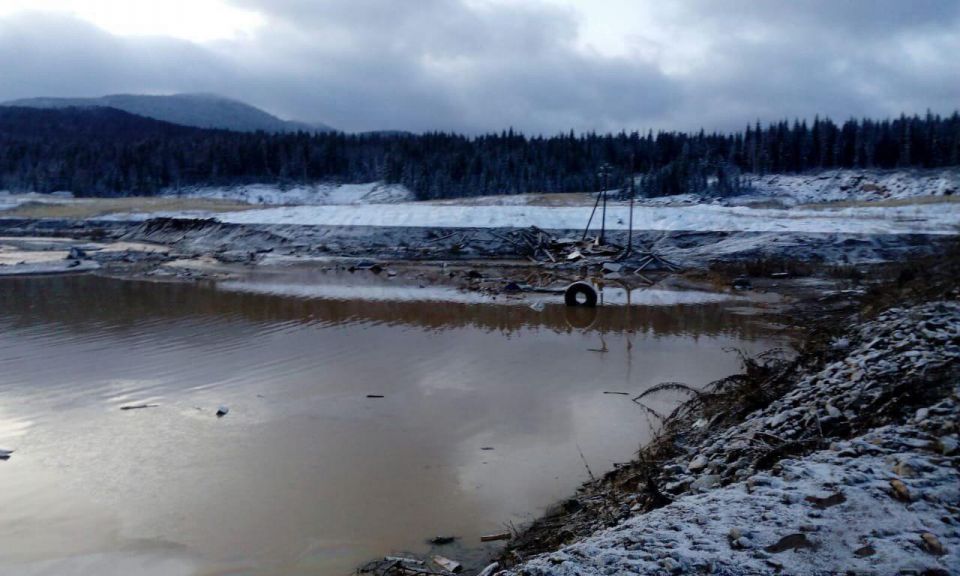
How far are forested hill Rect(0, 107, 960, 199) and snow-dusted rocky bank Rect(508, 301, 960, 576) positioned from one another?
65.7 metres

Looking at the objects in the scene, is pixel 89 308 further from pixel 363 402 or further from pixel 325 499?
pixel 325 499

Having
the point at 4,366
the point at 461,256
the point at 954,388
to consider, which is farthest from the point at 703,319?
the point at 461,256

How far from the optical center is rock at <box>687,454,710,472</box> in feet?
23.4

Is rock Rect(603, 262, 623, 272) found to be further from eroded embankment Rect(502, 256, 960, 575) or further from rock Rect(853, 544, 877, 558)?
rock Rect(853, 544, 877, 558)

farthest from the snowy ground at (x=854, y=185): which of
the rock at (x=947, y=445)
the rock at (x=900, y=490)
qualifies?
the rock at (x=900, y=490)

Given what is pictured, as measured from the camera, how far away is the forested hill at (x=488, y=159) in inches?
2879

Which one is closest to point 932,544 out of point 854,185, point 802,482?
point 802,482

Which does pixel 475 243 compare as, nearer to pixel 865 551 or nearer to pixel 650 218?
pixel 650 218

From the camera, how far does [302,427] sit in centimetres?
1046

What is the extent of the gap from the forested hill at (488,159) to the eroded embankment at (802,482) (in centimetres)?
6455

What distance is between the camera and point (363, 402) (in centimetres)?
1181

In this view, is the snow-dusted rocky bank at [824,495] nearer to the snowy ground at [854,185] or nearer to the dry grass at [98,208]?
the dry grass at [98,208]

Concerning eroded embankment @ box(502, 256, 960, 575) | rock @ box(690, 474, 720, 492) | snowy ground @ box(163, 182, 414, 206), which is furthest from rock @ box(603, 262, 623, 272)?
snowy ground @ box(163, 182, 414, 206)

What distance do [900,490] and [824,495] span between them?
497 millimetres
